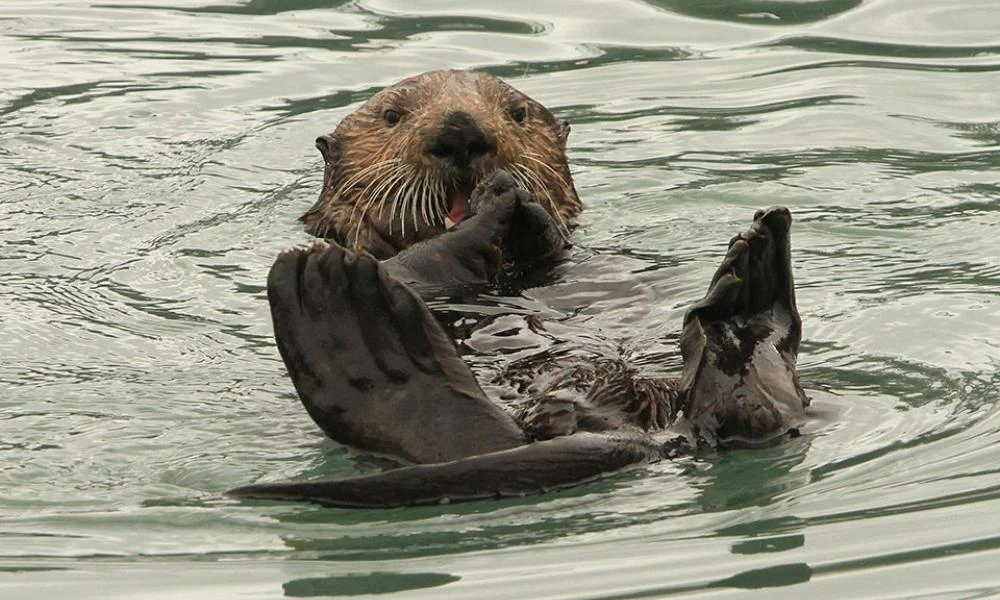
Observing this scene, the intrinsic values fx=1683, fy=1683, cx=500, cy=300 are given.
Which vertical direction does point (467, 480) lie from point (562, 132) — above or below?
below

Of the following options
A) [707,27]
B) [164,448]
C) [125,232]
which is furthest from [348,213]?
[707,27]

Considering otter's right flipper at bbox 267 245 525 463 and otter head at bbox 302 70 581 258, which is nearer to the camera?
otter's right flipper at bbox 267 245 525 463

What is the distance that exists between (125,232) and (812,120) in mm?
3493

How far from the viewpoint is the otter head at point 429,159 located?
566 centimetres

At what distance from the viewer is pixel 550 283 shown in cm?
545

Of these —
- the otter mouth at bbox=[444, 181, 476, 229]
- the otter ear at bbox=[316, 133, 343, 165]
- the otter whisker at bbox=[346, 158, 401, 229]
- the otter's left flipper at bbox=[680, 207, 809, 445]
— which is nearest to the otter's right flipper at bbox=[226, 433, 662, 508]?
the otter's left flipper at bbox=[680, 207, 809, 445]

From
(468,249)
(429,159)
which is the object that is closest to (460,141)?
(429,159)

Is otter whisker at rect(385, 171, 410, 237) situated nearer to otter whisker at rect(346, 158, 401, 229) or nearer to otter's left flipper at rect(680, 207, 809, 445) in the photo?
otter whisker at rect(346, 158, 401, 229)

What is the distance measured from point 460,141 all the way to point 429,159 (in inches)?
6.8

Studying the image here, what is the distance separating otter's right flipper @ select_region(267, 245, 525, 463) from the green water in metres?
0.20

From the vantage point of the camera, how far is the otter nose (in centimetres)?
554

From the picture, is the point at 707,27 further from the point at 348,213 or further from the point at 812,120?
the point at 348,213

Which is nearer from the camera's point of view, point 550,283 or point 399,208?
point 550,283

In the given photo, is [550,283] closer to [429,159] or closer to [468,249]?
[468,249]
